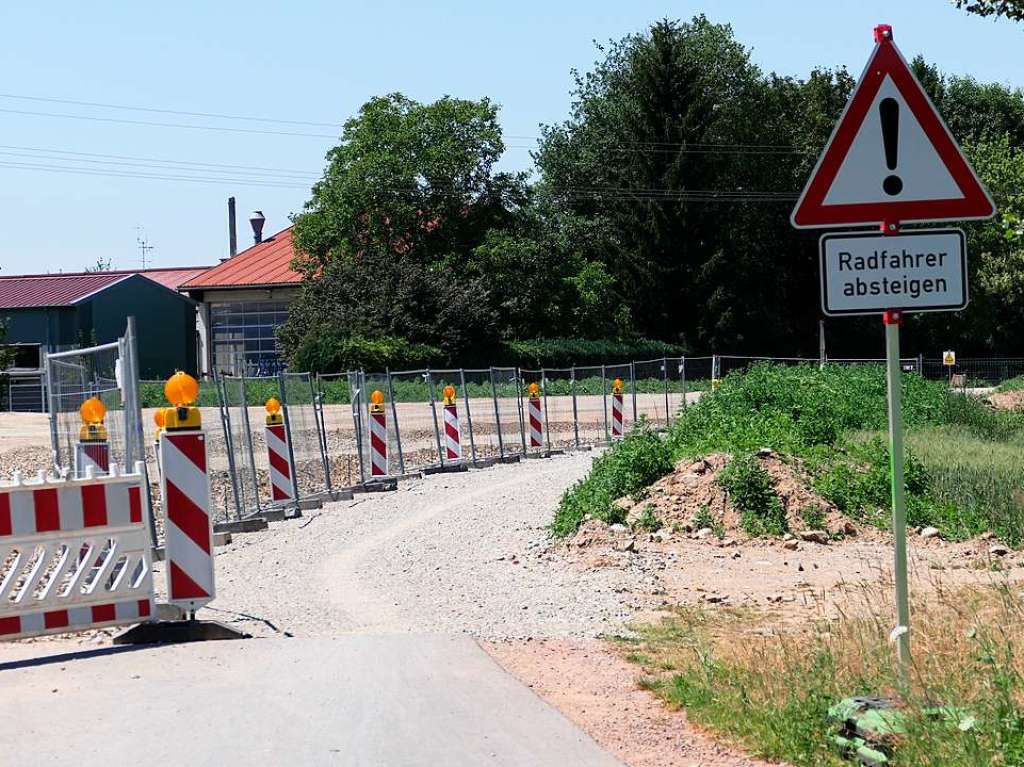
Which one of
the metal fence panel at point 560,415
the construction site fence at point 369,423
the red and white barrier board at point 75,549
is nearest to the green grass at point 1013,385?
the construction site fence at point 369,423

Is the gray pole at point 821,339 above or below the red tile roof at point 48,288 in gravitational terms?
below

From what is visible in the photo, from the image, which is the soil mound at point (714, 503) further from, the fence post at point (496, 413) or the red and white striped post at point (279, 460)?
the fence post at point (496, 413)

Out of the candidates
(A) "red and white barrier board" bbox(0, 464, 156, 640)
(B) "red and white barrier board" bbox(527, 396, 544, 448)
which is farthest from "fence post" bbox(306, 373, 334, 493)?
(A) "red and white barrier board" bbox(0, 464, 156, 640)

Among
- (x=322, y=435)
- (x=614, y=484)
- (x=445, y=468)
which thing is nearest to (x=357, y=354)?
(x=445, y=468)

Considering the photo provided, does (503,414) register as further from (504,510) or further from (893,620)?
A: (893,620)

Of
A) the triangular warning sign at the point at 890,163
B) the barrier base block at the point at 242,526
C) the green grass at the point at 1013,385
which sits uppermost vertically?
the triangular warning sign at the point at 890,163

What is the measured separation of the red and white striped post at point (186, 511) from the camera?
29.2 feet

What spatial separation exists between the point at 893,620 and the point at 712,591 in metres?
2.49

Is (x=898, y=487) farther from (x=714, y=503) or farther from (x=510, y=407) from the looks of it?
(x=510, y=407)

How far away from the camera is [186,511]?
29.7 feet

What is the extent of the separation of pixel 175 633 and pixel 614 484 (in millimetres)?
7058

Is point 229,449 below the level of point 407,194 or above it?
below

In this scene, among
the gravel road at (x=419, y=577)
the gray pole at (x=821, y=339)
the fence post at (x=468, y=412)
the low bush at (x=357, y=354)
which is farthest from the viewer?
the gray pole at (x=821, y=339)

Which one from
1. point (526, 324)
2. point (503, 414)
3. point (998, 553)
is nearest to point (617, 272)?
point (526, 324)
